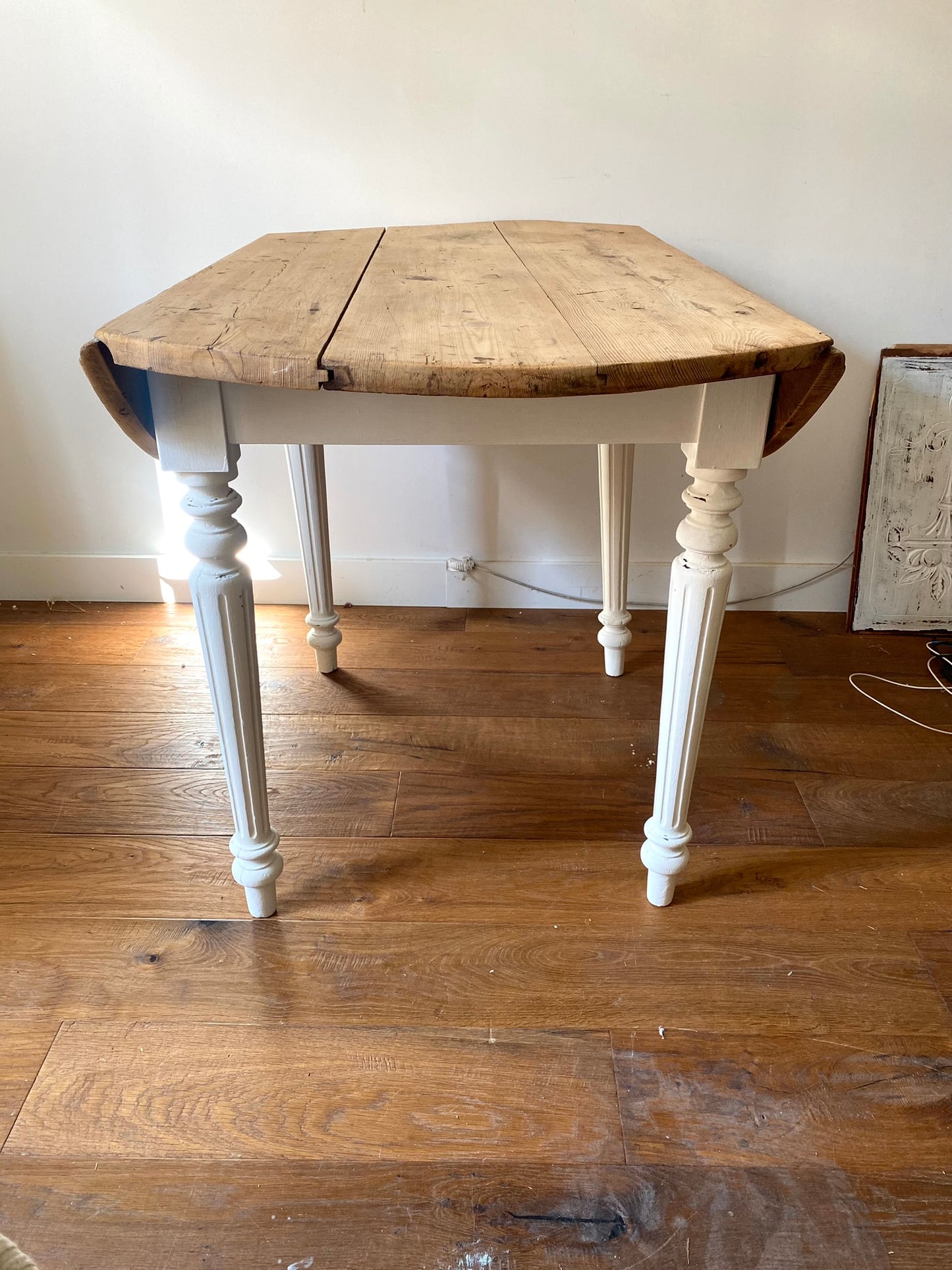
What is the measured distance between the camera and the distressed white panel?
67.1 inches

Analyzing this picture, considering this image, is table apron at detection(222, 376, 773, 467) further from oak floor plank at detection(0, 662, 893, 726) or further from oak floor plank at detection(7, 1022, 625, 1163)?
oak floor plank at detection(0, 662, 893, 726)

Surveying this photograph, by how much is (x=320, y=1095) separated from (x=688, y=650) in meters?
0.61

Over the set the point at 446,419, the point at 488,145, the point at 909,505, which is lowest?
A: the point at 909,505

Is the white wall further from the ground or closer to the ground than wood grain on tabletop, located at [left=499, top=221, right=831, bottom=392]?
further from the ground

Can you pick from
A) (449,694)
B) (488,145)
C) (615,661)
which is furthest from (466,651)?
(488,145)

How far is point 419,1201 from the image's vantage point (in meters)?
0.82

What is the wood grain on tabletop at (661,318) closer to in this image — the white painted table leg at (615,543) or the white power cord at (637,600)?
the white painted table leg at (615,543)

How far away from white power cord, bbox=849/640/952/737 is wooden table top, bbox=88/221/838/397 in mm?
865

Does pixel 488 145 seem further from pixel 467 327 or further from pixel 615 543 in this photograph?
pixel 467 327

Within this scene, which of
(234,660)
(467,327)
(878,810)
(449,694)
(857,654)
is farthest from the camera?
(857,654)

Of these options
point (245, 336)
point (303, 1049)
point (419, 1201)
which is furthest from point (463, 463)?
point (419, 1201)

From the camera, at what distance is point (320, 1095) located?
0.92 meters

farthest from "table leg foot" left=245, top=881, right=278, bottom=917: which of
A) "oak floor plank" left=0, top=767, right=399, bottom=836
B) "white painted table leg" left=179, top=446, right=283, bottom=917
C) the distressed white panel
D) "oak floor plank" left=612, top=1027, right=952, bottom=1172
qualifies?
the distressed white panel

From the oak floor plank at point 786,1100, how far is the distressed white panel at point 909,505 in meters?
1.05
